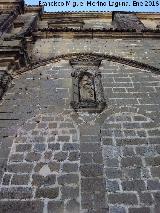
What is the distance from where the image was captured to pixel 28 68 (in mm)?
8367

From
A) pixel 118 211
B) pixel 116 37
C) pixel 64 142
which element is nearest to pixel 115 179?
pixel 118 211

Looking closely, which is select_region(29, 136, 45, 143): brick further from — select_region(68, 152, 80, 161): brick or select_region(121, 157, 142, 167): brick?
select_region(121, 157, 142, 167): brick

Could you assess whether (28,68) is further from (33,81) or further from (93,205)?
(93,205)

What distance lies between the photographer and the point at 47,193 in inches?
213

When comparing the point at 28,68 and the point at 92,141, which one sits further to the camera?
the point at 28,68

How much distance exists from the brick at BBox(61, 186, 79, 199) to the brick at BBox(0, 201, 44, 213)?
0.38m

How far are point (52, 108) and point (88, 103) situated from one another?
2.48ft

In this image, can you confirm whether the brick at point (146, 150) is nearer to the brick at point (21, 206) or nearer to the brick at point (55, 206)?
the brick at point (55, 206)

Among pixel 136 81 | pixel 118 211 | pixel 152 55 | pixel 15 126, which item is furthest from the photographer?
pixel 152 55

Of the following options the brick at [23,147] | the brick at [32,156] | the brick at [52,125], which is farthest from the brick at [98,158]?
the brick at [23,147]

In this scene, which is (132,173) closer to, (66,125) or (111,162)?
(111,162)

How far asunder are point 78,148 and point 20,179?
118 cm

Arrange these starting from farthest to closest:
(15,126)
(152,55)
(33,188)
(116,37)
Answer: (116,37) < (152,55) < (15,126) < (33,188)

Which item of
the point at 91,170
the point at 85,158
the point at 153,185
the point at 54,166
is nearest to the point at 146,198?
the point at 153,185
